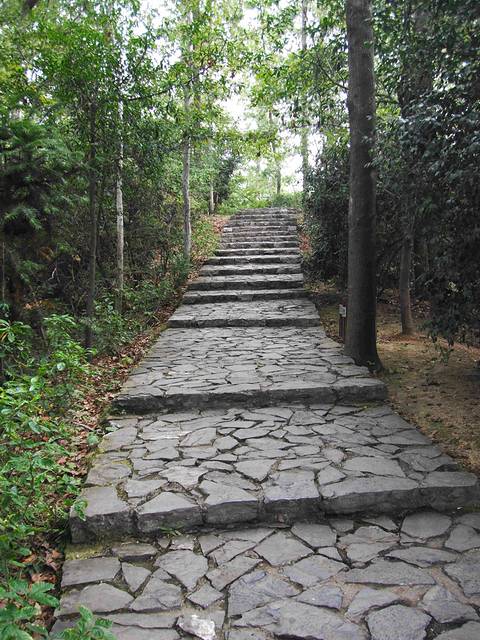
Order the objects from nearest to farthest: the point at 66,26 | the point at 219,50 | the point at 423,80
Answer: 1. the point at 423,80
2. the point at 66,26
3. the point at 219,50

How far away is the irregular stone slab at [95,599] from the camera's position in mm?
2299

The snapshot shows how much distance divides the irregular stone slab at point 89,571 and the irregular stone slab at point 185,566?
0.81 ft

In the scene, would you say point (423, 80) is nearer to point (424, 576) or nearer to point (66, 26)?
point (66, 26)

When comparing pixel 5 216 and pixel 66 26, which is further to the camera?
pixel 66 26

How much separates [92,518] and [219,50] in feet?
26.2

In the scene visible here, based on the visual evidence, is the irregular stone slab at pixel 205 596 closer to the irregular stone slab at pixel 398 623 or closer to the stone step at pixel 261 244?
the irregular stone slab at pixel 398 623

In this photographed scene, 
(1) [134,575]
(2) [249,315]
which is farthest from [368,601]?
(2) [249,315]

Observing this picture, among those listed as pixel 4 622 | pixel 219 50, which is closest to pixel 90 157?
pixel 219 50

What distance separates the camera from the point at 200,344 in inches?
282

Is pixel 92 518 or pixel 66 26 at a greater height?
pixel 66 26

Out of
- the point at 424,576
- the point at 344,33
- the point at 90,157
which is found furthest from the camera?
the point at 344,33

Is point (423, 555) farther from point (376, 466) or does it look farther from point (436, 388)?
point (436, 388)

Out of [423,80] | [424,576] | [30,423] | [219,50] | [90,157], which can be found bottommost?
[424,576]

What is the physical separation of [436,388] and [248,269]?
6602 millimetres
